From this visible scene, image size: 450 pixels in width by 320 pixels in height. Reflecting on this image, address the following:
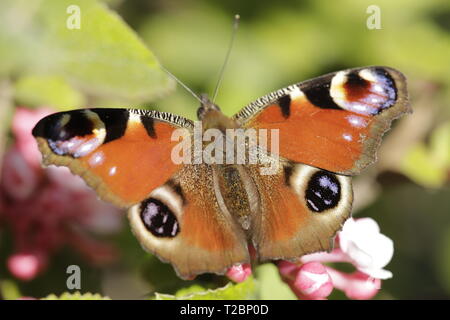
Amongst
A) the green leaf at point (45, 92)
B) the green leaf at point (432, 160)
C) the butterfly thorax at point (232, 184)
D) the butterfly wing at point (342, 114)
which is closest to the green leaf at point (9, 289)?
the green leaf at point (45, 92)

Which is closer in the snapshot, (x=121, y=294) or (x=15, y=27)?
(x=15, y=27)

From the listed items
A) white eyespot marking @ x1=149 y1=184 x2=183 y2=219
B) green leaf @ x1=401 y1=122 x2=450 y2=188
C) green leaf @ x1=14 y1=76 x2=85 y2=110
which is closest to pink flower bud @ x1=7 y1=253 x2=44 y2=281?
green leaf @ x1=14 y1=76 x2=85 y2=110

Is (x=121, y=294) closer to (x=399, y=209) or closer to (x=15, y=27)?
(x=15, y=27)

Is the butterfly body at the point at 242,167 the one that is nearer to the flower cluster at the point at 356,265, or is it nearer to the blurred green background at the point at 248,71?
the flower cluster at the point at 356,265

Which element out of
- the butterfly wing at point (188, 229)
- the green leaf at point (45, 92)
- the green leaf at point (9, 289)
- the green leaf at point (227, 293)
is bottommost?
the green leaf at point (9, 289)

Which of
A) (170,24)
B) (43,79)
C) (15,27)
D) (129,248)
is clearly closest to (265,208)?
(129,248)
